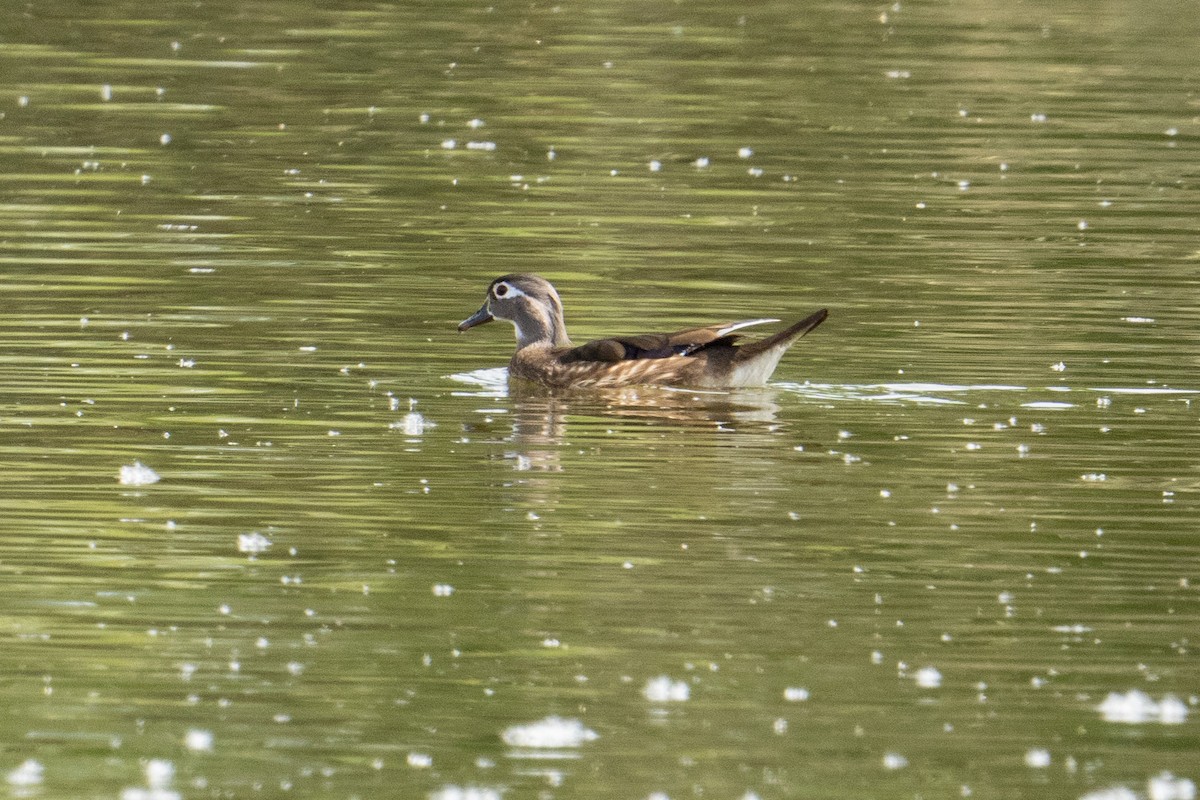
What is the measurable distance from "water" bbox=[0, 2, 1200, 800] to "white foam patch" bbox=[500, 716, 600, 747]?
2 centimetres

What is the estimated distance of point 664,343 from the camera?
44.5 ft

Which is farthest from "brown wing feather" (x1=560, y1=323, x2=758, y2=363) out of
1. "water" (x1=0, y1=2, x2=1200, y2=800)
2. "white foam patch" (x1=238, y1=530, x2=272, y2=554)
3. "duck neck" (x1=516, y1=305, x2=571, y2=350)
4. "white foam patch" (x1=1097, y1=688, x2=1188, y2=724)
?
"white foam patch" (x1=1097, y1=688, x2=1188, y2=724)

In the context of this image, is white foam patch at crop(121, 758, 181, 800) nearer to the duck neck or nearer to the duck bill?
the duck neck

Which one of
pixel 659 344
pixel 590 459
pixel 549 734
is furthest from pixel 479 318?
pixel 549 734

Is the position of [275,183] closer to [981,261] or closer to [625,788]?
[981,261]

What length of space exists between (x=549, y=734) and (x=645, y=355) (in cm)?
602

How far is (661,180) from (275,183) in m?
3.16

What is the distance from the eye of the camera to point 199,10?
32.7 metres

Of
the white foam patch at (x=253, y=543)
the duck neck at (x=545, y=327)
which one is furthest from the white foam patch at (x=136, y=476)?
the duck neck at (x=545, y=327)

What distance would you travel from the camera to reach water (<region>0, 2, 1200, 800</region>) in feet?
25.8

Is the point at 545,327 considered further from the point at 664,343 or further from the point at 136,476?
the point at 136,476

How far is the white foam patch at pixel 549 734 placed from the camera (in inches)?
305

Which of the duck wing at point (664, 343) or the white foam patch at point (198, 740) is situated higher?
the duck wing at point (664, 343)

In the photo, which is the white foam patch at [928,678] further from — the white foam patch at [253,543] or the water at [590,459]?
the white foam patch at [253,543]
